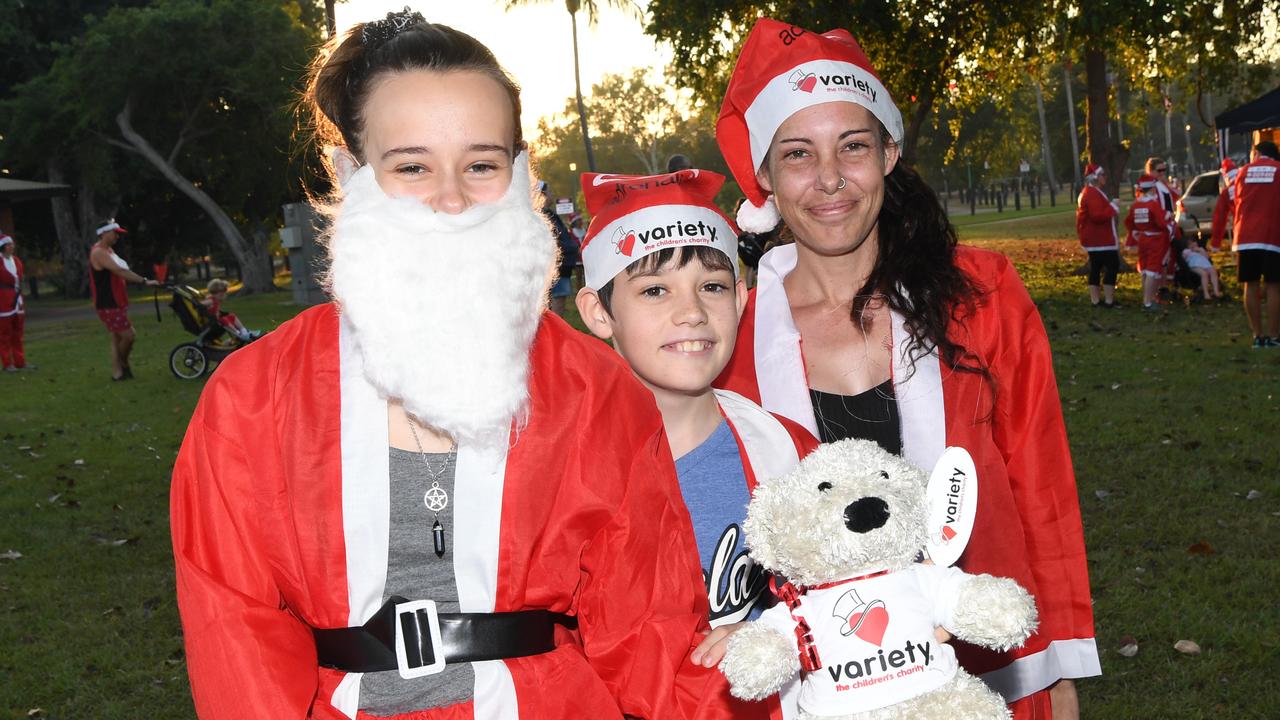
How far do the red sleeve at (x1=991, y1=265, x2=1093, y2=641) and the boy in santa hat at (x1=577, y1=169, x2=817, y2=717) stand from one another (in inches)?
21.0

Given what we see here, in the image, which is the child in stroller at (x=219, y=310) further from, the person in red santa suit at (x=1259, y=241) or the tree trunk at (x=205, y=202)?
the tree trunk at (x=205, y=202)

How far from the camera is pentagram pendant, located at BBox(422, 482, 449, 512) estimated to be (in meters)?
2.03

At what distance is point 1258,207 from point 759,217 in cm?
1050

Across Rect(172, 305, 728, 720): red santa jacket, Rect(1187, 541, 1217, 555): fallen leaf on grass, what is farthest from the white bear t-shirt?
Rect(1187, 541, 1217, 555): fallen leaf on grass

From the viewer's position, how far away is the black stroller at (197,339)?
1449 cm

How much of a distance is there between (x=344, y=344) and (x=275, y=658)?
60 cm

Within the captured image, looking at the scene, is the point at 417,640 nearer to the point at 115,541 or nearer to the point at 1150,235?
the point at 115,541

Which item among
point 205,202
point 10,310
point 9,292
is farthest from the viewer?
point 205,202

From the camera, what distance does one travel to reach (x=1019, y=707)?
2555 mm

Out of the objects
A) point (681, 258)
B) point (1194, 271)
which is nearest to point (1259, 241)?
point (1194, 271)

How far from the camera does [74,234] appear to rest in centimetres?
3806

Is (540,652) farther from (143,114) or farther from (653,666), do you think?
(143,114)

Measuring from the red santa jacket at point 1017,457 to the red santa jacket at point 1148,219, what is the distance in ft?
44.2

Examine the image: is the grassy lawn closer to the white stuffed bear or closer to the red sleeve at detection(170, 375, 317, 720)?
the white stuffed bear
